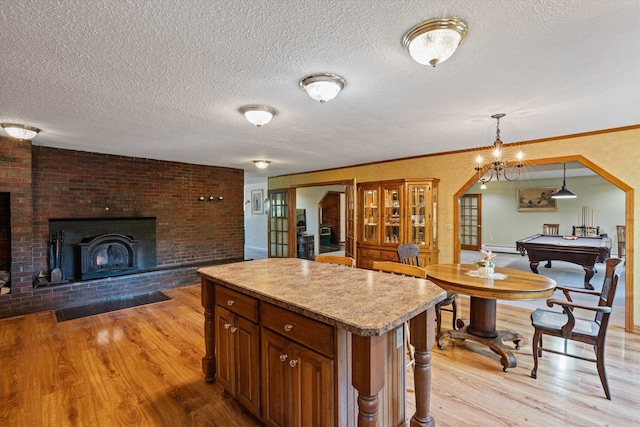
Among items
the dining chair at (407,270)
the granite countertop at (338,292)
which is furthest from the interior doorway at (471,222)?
the granite countertop at (338,292)

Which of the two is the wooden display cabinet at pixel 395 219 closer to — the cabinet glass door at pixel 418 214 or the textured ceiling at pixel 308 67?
the cabinet glass door at pixel 418 214

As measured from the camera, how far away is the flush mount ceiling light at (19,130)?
118 inches

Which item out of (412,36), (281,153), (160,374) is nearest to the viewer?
(412,36)

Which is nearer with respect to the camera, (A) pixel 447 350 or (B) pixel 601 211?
(A) pixel 447 350

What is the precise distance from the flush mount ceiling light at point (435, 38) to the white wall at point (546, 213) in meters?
9.21

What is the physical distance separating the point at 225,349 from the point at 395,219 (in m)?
3.75

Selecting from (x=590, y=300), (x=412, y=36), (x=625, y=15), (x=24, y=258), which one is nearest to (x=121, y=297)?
(x=24, y=258)

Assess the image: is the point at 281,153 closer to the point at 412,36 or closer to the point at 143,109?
the point at 143,109

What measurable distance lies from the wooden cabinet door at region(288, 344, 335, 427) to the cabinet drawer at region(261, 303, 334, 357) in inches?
1.7

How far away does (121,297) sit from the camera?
15.3ft

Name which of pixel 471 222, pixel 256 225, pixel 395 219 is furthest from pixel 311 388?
pixel 471 222

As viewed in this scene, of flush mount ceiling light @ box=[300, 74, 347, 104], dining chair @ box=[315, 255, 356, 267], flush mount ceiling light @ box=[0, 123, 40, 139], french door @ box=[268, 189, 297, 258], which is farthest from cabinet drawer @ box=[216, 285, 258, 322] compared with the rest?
french door @ box=[268, 189, 297, 258]

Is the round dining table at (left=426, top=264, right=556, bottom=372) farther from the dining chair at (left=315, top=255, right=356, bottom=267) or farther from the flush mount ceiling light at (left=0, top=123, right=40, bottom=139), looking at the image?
the flush mount ceiling light at (left=0, top=123, right=40, bottom=139)

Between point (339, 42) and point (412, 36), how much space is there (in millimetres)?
383
